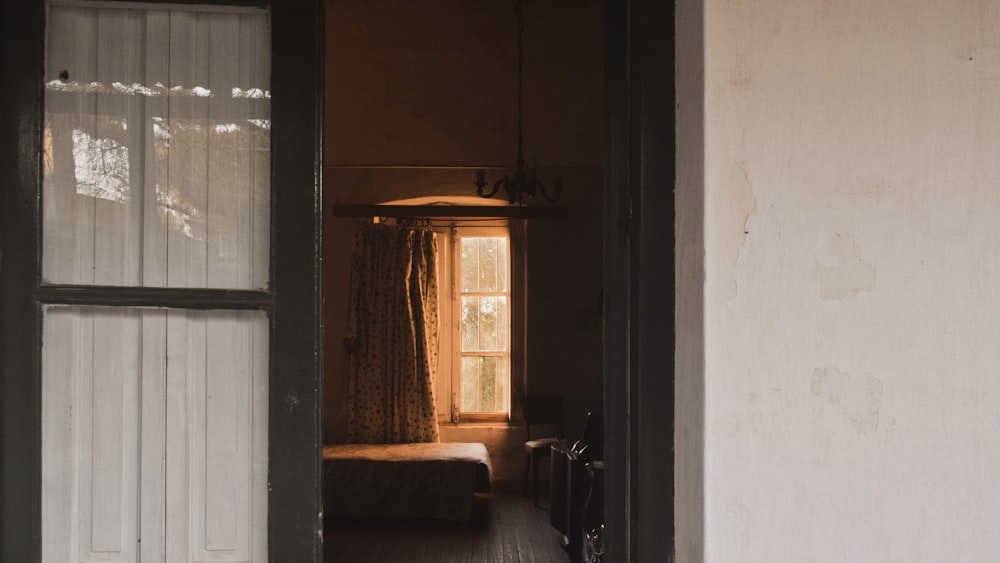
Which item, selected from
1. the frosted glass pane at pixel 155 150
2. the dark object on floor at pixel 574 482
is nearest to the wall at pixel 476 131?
the dark object on floor at pixel 574 482

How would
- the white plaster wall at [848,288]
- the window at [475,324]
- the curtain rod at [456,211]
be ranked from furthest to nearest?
the window at [475,324] → the curtain rod at [456,211] → the white plaster wall at [848,288]

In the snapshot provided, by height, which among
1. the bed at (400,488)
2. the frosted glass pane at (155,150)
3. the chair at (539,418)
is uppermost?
the frosted glass pane at (155,150)

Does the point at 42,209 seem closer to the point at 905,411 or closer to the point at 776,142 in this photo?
the point at 776,142

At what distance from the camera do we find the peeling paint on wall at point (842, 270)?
1553mm

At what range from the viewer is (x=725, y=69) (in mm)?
1546

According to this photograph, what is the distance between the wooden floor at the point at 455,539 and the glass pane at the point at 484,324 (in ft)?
5.63

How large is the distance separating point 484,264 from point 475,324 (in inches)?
24.0

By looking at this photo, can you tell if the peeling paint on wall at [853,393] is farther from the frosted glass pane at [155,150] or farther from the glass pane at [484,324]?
the glass pane at [484,324]

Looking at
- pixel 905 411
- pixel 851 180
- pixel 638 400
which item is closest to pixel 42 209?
pixel 638 400

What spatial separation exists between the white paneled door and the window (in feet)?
20.0

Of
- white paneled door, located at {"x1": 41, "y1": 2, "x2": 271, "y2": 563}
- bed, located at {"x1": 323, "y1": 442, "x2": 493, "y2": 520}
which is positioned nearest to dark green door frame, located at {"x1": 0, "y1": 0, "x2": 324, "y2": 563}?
white paneled door, located at {"x1": 41, "y1": 2, "x2": 271, "y2": 563}

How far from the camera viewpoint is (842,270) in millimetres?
1559

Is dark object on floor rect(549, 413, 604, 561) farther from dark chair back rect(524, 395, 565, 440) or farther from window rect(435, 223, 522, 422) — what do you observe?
window rect(435, 223, 522, 422)

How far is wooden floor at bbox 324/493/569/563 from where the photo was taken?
544cm
